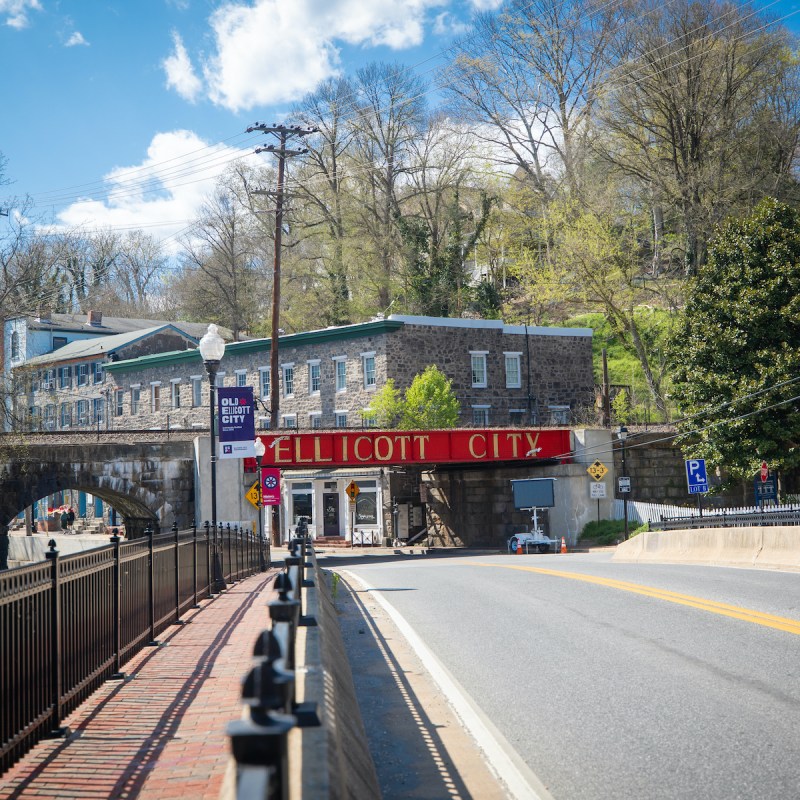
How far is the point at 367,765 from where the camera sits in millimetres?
6242

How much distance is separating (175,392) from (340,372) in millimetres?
15039

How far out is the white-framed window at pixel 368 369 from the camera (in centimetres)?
5409

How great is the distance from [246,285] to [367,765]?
2931 inches

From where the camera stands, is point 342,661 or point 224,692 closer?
point 224,692

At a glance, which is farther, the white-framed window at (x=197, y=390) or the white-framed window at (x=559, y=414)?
the white-framed window at (x=197, y=390)

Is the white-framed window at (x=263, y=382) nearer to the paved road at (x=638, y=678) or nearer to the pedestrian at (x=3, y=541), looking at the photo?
the pedestrian at (x=3, y=541)

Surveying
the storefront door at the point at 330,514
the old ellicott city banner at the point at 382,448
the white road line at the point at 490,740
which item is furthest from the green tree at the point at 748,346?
the white road line at the point at 490,740

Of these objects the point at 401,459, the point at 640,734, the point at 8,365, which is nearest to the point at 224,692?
the point at 640,734

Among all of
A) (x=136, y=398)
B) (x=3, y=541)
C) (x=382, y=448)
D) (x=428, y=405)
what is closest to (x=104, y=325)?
(x=136, y=398)

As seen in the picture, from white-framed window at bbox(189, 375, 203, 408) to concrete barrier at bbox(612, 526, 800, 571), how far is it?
127 ft

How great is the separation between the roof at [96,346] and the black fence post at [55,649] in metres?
66.0

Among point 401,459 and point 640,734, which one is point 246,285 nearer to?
point 401,459

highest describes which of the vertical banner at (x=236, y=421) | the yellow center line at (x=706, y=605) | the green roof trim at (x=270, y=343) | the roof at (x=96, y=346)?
the roof at (x=96, y=346)

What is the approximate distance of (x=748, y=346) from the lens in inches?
1469
